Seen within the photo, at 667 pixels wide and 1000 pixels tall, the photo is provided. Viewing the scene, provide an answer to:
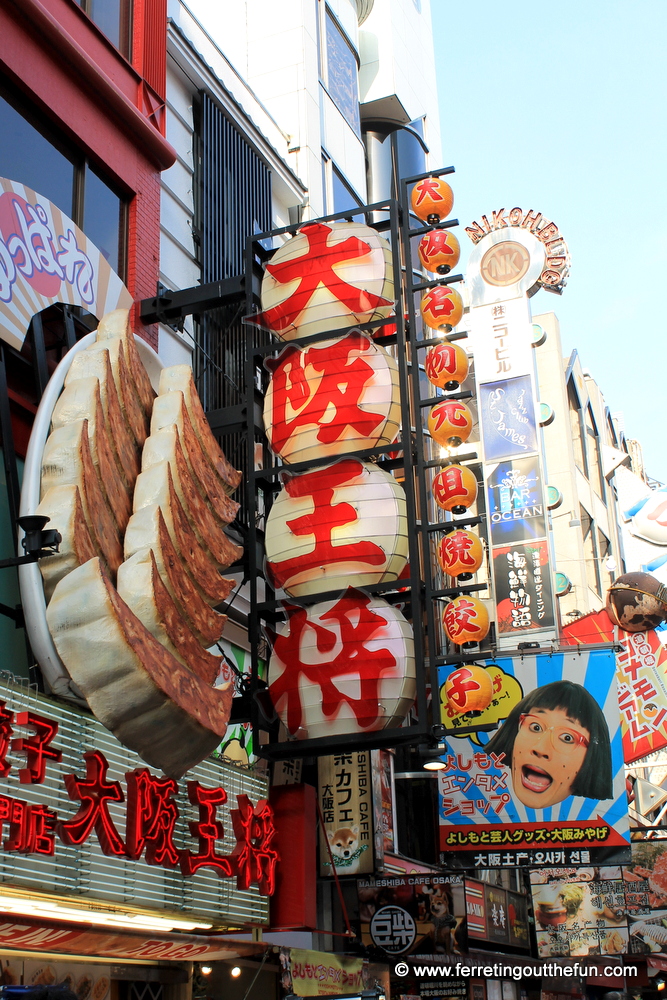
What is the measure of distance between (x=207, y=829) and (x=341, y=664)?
2.81 metres

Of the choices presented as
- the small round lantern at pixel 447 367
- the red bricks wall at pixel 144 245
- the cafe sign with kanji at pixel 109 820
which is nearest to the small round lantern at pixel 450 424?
the small round lantern at pixel 447 367

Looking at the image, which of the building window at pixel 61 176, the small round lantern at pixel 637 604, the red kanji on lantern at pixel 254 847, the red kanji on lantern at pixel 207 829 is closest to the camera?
the red kanji on lantern at pixel 207 829

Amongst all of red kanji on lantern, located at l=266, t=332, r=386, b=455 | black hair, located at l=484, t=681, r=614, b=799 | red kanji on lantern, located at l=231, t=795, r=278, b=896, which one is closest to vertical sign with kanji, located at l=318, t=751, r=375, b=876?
black hair, located at l=484, t=681, r=614, b=799

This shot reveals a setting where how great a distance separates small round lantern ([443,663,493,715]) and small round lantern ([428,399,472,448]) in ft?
10.3

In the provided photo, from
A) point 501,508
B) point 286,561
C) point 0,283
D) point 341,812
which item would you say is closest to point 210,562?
point 286,561

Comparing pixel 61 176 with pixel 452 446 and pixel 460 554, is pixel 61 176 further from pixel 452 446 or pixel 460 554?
pixel 460 554

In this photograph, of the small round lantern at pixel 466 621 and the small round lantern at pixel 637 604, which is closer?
the small round lantern at pixel 466 621

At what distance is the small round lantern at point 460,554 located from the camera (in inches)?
575

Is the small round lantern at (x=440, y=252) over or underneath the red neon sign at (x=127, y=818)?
over

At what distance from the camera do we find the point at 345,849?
55.3 ft

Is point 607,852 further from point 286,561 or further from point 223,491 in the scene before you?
point 223,491

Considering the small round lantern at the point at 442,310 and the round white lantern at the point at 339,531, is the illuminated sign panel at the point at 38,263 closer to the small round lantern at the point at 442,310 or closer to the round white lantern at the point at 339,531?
the round white lantern at the point at 339,531

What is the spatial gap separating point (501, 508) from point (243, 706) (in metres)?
16.0

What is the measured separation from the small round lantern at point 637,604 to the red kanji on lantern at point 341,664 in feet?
47.8
